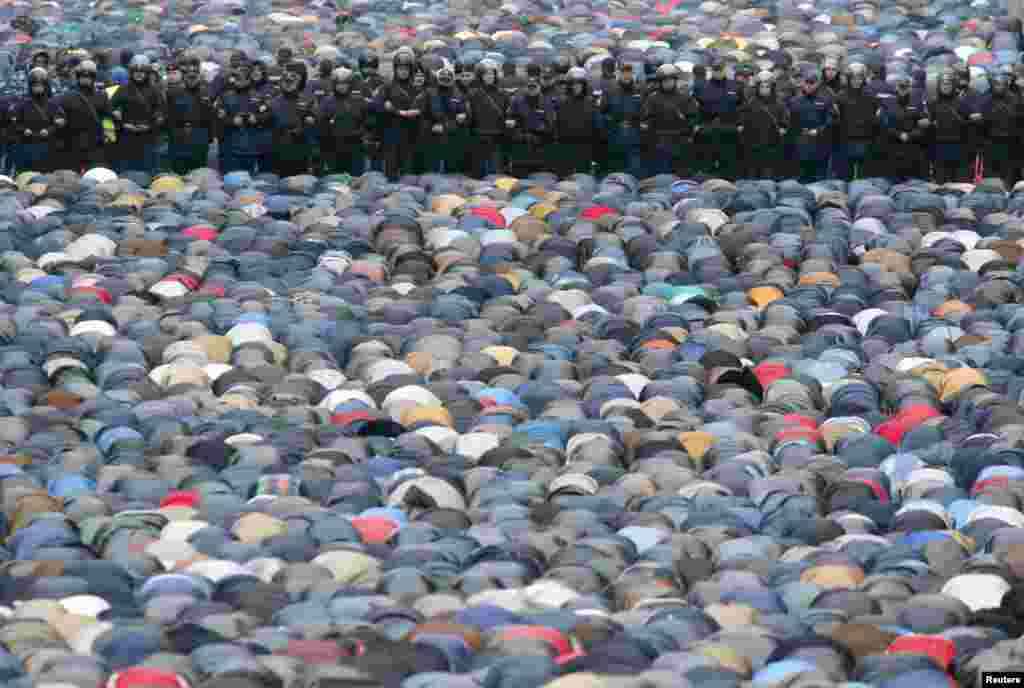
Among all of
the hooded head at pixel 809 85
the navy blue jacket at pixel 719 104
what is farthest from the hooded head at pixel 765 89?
the hooded head at pixel 809 85

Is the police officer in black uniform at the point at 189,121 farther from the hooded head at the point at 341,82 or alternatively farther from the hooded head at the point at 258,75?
the hooded head at the point at 341,82

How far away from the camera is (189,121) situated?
90.2ft

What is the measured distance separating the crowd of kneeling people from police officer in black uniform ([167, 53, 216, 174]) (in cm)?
1

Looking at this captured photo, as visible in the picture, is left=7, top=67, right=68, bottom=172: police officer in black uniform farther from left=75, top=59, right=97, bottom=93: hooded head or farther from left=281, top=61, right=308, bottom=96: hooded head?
left=281, top=61, right=308, bottom=96: hooded head

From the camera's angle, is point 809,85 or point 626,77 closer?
point 626,77

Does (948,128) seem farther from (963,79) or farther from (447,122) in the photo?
(447,122)

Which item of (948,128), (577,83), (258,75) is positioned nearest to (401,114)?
(258,75)

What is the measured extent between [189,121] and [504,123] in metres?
3.09

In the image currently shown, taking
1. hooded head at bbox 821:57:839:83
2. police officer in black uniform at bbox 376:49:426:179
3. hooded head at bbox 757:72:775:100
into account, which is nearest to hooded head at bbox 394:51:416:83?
police officer in black uniform at bbox 376:49:426:179

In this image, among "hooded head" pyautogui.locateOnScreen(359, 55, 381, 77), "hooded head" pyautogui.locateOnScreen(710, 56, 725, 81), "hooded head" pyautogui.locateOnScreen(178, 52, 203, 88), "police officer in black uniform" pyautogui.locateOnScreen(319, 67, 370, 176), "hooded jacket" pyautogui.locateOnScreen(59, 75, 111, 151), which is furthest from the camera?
"hooded head" pyautogui.locateOnScreen(359, 55, 381, 77)

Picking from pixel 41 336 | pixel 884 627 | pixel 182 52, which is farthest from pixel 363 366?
pixel 182 52

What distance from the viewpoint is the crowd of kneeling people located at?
2731cm

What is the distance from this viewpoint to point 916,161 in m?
27.7

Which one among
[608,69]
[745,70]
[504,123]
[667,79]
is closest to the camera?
[504,123]
